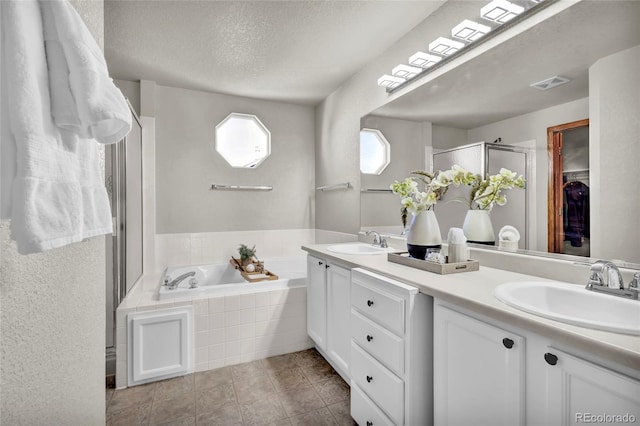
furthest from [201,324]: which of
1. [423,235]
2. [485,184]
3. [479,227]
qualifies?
[485,184]

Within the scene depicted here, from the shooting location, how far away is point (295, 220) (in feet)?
12.3

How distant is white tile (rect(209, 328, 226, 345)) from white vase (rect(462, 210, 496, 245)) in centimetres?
181

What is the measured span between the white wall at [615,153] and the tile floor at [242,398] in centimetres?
151

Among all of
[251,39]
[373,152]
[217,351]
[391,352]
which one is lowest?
[217,351]

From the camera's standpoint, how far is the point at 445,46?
5.96 feet

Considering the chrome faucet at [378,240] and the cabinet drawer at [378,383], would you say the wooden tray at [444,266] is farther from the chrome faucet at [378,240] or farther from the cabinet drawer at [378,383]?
the chrome faucet at [378,240]

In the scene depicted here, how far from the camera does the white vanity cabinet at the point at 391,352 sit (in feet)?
4.01

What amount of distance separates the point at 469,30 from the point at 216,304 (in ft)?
7.64

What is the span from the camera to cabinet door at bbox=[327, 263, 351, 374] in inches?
73.6

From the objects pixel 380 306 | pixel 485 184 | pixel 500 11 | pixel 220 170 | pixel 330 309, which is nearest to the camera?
pixel 380 306

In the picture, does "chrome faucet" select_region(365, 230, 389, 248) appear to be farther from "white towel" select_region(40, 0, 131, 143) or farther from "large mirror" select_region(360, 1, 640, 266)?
"white towel" select_region(40, 0, 131, 143)

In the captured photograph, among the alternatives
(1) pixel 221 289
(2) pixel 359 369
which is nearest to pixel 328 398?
(2) pixel 359 369

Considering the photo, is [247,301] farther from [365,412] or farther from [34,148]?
[34,148]

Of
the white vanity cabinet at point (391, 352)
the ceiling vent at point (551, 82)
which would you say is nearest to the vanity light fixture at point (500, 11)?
the ceiling vent at point (551, 82)
